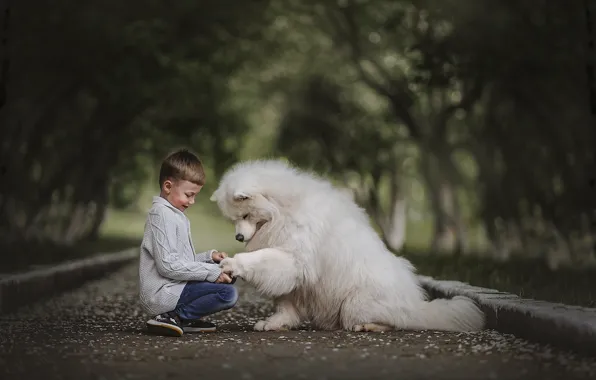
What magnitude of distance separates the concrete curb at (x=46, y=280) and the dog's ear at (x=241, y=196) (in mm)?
4185

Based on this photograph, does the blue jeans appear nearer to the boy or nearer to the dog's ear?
the boy

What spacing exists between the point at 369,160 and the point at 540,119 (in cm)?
899

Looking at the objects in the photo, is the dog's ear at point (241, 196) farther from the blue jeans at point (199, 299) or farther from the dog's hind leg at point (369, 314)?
the dog's hind leg at point (369, 314)

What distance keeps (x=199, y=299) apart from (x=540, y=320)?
276 cm

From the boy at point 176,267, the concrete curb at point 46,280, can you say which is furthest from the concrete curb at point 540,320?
the concrete curb at point 46,280

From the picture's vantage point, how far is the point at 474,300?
10547 mm

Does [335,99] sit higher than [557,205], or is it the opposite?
[335,99]

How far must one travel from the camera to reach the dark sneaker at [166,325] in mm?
8953

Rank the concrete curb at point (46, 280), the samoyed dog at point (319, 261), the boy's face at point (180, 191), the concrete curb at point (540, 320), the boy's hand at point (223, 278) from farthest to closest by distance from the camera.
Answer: the concrete curb at point (46, 280), the samoyed dog at point (319, 261), the boy's face at point (180, 191), the boy's hand at point (223, 278), the concrete curb at point (540, 320)

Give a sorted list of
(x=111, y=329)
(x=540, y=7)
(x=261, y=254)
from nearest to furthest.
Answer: (x=261, y=254) → (x=111, y=329) → (x=540, y=7)

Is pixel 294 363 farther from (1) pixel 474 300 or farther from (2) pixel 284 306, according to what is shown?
(1) pixel 474 300

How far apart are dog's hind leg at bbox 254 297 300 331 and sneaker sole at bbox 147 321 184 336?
33.7 inches

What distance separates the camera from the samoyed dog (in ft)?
30.5

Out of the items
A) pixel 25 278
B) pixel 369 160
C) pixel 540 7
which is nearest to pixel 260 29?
pixel 369 160
